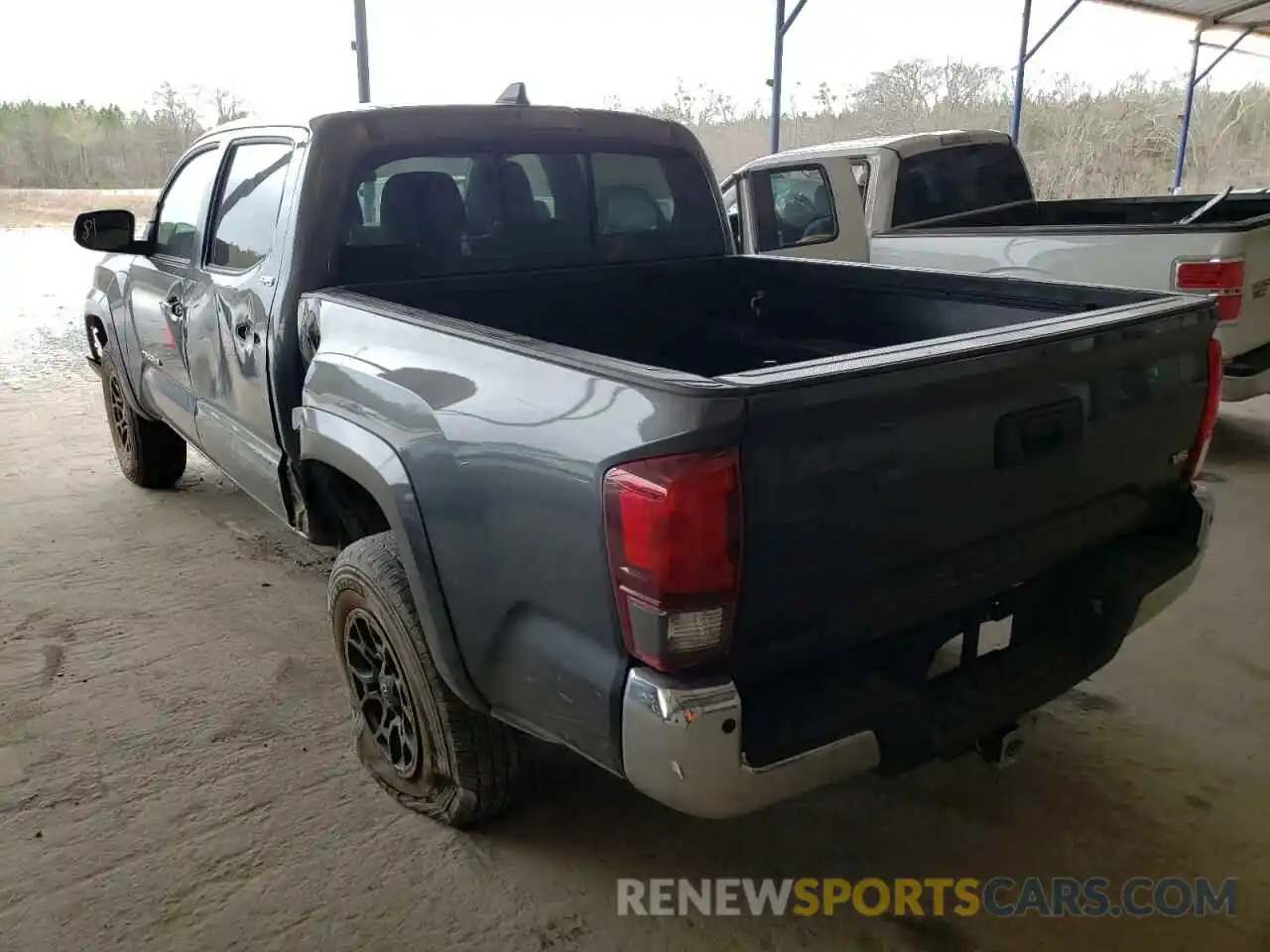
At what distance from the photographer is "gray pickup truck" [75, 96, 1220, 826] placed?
1.61m

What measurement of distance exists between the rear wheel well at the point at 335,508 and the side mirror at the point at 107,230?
1758 millimetres

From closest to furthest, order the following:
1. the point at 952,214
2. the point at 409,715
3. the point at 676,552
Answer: the point at 676,552 < the point at 409,715 < the point at 952,214

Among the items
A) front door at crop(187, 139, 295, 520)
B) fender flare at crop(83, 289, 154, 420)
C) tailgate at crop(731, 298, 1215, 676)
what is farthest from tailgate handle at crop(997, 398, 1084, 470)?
fender flare at crop(83, 289, 154, 420)

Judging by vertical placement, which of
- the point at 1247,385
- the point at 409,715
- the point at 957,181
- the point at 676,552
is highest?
the point at 957,181

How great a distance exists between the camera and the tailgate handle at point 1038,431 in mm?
1871

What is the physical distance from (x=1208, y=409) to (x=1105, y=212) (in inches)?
188

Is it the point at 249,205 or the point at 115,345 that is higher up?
the point at 249,205

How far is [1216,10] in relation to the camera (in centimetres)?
1329

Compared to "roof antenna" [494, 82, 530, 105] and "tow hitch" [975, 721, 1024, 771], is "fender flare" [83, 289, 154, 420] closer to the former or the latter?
"roof antenna" [494, 82, 530, 105]

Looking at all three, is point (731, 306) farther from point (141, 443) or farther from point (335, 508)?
point (141, 443)

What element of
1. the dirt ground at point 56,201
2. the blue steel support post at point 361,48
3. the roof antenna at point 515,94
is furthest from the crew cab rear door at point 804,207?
the dirt ground at point 56,201

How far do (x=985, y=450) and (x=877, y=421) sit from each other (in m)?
0.30

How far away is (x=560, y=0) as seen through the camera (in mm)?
9078

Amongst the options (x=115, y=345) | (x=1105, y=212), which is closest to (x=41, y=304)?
(x=115, y=345)
